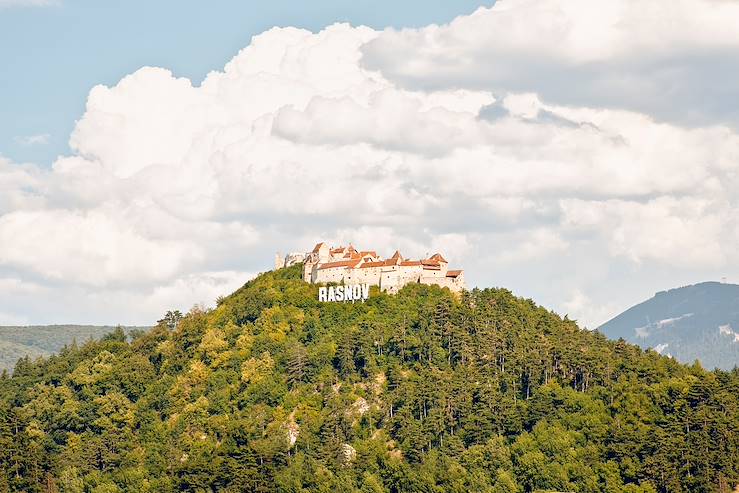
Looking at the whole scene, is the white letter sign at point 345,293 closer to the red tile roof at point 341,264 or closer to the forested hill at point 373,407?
the forested hill at point 373,407

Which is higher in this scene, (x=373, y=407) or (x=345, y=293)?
(x=345, y=293)

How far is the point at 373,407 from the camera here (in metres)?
157

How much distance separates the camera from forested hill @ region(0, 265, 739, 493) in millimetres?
140250

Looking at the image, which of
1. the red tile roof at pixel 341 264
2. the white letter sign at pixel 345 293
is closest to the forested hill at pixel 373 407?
the white letter sign at pixel 345 293

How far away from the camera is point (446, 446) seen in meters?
149

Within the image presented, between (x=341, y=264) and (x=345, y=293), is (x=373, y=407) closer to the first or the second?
(x=345, y=293)

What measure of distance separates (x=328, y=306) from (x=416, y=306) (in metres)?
14.3

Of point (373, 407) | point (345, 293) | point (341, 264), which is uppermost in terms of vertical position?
point (341, 264)

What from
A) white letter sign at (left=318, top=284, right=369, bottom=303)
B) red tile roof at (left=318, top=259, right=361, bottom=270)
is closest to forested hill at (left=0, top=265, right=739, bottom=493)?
white letter sign at (left=318, top=284, right=369, bottom=303)

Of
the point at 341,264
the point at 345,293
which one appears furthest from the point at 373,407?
the point at 341,264

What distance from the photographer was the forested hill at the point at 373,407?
14025 centimetres

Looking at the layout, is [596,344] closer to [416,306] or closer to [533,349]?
[533,349]

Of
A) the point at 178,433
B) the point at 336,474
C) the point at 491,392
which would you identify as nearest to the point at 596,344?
the point at 491,392

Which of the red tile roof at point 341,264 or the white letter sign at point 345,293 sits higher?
the red tile roof at point 341,264
